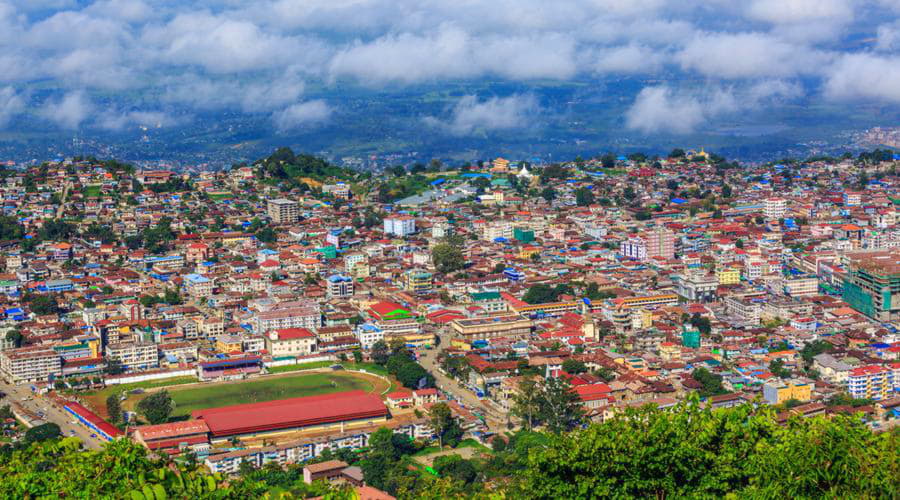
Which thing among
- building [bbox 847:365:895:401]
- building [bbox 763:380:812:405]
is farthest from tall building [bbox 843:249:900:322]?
building [bbox 763:380:812:405]

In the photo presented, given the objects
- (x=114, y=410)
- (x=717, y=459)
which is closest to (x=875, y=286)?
(x=114, y=410)

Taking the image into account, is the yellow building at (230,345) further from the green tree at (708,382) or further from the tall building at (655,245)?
the tall building at (655,245)

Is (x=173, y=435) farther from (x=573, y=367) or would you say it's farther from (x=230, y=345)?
(x=573, y=367)

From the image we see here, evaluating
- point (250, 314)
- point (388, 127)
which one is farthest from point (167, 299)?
point (388, 127)

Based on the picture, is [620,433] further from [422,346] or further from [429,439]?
[422,346]

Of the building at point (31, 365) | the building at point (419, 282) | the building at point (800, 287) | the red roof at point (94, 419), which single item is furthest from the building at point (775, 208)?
the red roof at point (94, 419)
